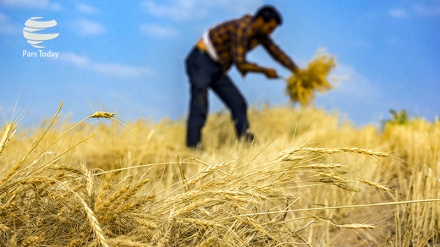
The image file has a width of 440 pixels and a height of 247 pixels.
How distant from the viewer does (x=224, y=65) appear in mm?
5754

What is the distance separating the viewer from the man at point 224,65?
18.2 feet

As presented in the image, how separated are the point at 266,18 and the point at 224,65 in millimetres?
693

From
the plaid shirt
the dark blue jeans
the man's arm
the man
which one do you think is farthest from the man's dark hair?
the dark blue jeans

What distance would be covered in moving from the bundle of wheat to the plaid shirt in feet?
2.49

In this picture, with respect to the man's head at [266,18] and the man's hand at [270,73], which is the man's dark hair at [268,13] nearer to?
the man's head at [266,18]

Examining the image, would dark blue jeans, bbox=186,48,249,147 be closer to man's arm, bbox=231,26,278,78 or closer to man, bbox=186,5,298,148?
man, bbox=186,5,298,148

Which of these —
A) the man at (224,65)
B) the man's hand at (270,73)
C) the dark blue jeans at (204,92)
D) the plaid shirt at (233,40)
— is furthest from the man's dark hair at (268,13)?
the dark blue jeans at (204,92)

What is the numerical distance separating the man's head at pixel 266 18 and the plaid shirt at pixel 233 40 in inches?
4.4

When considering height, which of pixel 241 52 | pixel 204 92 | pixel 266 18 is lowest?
pixel 204 92

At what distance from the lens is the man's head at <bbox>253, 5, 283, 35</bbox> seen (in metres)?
5.83

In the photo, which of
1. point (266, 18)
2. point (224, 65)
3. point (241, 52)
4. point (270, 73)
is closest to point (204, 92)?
point (224, 65)

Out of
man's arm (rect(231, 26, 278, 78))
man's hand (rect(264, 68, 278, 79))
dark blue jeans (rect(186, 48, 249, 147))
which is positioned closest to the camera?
man's arm (rect(231, 26, 278, 78))

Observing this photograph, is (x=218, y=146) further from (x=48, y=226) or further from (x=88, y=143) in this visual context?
(x=48, y=226)

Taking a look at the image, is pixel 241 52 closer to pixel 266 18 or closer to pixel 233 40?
pixel 233 40
